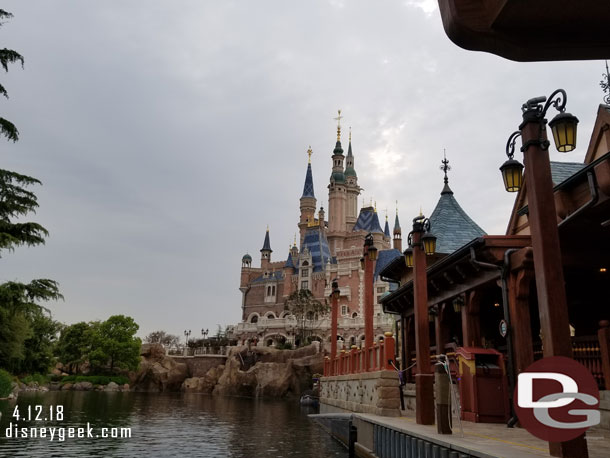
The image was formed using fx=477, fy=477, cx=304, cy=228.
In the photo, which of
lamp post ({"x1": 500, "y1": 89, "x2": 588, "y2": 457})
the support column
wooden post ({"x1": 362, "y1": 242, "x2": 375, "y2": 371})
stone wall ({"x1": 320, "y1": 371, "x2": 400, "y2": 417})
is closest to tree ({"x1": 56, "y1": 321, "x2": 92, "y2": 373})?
stone wall ({"x1": 320, "y1": 371, "x2": 400, "y2": 417})

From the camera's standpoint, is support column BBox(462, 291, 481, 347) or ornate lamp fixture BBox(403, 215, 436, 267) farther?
support column BBox(462, 291, 481, 347)

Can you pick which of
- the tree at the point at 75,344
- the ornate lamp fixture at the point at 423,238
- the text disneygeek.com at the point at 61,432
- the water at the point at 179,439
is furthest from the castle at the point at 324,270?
the ornate lamp fixture at the point at 423,238

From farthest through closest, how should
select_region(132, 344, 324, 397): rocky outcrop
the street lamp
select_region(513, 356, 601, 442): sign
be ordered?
select_region(132, 344, 324, 397): rocky outcrop → the street lamp → select_region(513, 356, 601, 442): sign

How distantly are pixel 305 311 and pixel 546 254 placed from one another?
66570 mm

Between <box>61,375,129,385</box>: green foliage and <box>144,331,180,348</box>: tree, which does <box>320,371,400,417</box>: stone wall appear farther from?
<box>144,331,180,348</box>: tree

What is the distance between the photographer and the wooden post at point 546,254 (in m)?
5.52

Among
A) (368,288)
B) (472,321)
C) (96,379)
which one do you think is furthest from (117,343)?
(472,321)

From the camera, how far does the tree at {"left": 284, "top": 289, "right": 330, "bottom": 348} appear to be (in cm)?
6875

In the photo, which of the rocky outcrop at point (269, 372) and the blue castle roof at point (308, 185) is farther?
the blue castle roof at point (308, 185)

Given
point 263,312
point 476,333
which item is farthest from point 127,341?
point 476,333

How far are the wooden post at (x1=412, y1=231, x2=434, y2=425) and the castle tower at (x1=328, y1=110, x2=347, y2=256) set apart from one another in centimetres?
7672

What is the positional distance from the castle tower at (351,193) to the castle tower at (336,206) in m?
2.16

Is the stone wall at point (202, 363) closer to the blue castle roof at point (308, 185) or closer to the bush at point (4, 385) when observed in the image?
the bush at point (4, 385)

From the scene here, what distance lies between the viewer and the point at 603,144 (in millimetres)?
11344
